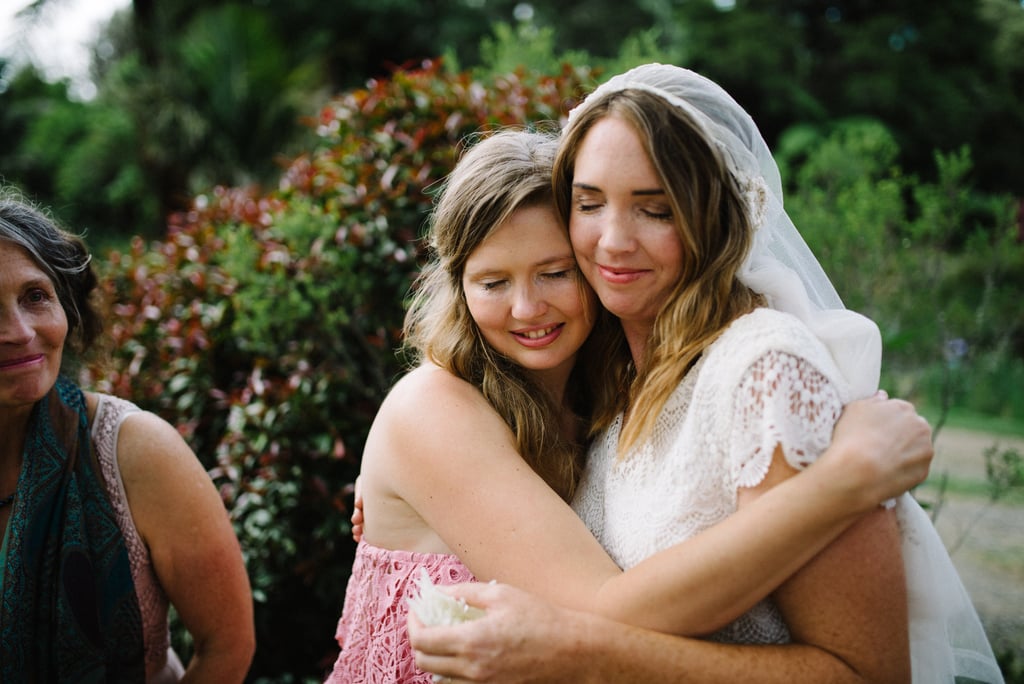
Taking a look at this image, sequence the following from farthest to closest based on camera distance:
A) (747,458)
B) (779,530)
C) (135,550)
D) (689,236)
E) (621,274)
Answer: (135,550)
(621,274)
(689,236)
(747,458)
(779,530)

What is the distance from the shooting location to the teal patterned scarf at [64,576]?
226 centimetres

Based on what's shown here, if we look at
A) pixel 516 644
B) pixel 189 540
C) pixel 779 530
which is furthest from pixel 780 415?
pixel 189 540

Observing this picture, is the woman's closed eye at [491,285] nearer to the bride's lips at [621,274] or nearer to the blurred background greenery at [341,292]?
the bride's lips at [621,274]

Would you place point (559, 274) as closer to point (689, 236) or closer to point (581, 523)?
point (689, 236)

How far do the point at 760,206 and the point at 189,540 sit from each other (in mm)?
1869

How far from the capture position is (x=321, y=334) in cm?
358

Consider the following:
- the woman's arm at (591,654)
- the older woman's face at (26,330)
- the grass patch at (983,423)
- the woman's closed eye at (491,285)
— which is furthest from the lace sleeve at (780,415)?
the grass patch at (983,423)

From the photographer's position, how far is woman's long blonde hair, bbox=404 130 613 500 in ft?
7.11

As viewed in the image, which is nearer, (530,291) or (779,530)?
(779,530)

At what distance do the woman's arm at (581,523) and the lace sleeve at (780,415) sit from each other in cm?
5

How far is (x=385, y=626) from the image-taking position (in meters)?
2.19

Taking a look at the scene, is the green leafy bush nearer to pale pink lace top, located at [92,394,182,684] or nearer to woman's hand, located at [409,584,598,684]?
pale pink lace top, located at [92,394,182,684]

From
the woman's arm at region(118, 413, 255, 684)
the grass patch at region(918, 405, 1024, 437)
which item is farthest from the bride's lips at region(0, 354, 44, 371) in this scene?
the grass patch at region(918, 405, 1024, 437)

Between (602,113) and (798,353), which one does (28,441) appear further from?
(798,353)
